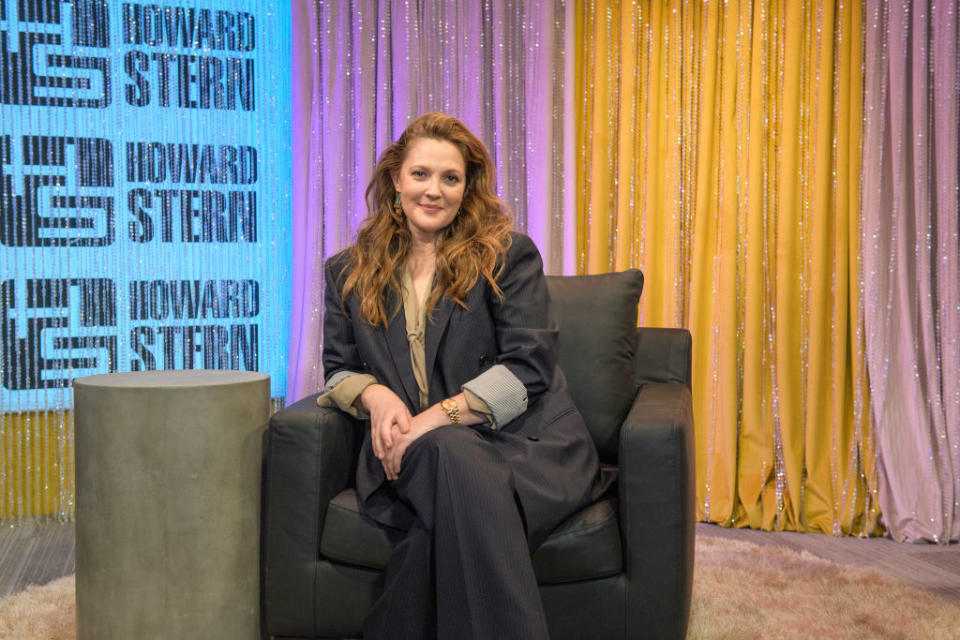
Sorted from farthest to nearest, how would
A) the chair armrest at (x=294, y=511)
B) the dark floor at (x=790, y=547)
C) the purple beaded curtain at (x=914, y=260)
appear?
the purple beaded curtain at (x=914, y=260), the dark floor at (x=790, y=547), the chair armrest at (x=294, y=511)

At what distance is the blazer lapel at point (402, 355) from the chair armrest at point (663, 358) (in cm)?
75

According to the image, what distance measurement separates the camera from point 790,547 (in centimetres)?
288

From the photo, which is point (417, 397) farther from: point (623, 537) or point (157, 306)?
point (157, 306)

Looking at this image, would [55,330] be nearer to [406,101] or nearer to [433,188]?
[406,101]

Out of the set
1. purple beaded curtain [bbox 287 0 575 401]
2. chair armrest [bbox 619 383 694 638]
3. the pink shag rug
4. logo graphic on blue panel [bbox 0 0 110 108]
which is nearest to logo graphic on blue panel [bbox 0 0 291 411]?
logo graphic on blue panel [bbox 0 0 110 108]

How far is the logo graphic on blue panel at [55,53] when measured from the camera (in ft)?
10.0

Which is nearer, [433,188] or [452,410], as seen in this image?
[452,410]

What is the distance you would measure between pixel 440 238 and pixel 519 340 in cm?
35

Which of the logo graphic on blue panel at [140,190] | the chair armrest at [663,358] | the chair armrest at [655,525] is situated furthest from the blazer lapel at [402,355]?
the logo graphic on blue panel at [140,190]

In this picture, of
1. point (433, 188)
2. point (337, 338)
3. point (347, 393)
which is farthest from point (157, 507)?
point (433, 188)

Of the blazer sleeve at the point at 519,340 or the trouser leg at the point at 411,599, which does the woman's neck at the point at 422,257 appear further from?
the trouser leg at the point at 411,599

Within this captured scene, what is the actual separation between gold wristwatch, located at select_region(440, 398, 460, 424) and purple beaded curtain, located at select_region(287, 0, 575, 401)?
1.51 meters

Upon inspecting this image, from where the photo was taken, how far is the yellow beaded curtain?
3057 millimetres

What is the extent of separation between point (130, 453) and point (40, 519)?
6.09ft
